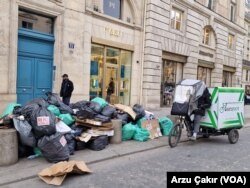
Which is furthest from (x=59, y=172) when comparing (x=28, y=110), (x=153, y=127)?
(x=153, y=127)

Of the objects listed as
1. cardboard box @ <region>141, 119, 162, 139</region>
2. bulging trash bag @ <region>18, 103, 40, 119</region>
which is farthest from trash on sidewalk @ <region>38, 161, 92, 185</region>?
cardboard box @ <region>141, 119, 162, 139</region>

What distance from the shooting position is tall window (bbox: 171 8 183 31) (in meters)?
19.5

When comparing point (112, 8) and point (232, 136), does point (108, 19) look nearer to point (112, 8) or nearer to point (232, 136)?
point (112, 8)

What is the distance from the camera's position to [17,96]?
11859 millimetres

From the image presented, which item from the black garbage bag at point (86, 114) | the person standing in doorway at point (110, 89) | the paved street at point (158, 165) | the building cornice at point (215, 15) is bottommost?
the paved street at point (158, 165)

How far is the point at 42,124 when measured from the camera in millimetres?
6180

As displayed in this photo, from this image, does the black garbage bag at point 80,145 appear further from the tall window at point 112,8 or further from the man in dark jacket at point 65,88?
the tall window at point 112,8

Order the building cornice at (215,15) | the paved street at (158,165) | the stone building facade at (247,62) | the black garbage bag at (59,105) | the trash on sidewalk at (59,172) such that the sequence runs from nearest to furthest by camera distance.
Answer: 1. the trash on sidewalk at (59,172)
2. the paved street at (158,165)
3. the black garbage bag at (59,105)
4. the building cornice at (215,15)
5. the stone building facade at (247,62)

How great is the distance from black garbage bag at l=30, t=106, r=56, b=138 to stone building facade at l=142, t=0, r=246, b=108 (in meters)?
11.4

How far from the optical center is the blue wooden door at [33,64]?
11945 mm

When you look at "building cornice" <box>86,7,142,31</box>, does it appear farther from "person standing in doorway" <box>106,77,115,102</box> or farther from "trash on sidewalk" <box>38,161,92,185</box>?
"trash on sidewalk" <box>38,161,92,185</box>

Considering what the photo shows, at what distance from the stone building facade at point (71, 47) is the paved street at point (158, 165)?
637 cm

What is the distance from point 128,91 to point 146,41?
2978 millimetres

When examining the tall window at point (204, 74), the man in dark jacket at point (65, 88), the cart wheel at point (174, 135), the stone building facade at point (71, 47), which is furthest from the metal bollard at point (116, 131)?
the tall window at point (204, 74)
